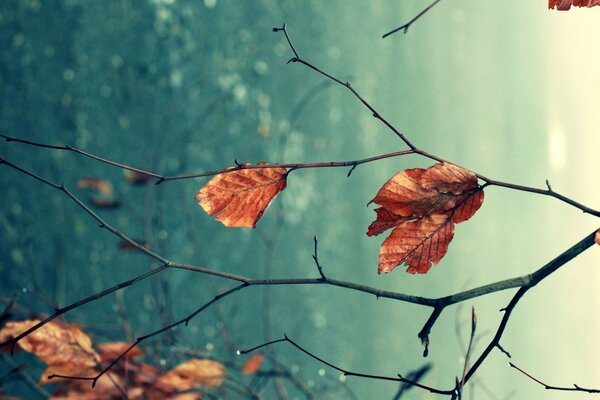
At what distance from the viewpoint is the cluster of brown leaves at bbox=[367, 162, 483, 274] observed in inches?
13.2

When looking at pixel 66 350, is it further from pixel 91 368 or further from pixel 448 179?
pixel 448 179

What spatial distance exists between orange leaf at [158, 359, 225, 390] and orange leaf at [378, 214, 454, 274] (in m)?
0.39

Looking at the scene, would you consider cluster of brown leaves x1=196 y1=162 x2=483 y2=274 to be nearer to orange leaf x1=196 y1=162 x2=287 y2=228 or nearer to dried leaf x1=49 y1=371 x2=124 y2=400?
orange leaf x1=196 y1=162 x2=287 y2=228

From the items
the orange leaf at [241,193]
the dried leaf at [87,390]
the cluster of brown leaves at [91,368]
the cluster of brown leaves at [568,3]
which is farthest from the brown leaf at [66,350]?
the cluster of brown leaves at [568,3]

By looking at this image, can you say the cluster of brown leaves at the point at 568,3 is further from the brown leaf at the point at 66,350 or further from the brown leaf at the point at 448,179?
the brown leaf at the point at 66,350

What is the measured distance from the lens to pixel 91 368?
585 mm

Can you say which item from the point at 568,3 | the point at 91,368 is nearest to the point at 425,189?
the point at 568,3

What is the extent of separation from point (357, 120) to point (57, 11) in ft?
4.67

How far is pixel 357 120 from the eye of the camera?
9.53ft

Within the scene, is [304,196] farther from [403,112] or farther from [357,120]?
[403,112]

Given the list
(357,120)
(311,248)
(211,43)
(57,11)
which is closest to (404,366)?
(311,248)

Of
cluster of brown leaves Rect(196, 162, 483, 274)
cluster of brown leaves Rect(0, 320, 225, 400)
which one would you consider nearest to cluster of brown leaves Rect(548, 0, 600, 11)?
cluster of brown leaves Rect(196, 162, 483, 274)

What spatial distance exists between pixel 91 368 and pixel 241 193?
32cm

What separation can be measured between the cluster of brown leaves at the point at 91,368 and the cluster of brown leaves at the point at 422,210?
29 centimetres
